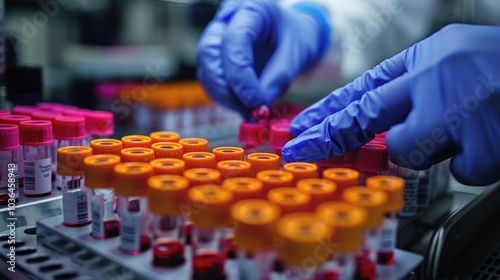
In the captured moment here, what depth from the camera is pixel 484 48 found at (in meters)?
0.97

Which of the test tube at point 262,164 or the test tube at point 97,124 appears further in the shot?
the test tube at point 97,124

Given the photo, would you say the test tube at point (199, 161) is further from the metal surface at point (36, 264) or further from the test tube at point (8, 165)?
the test tube at point (8, 165)

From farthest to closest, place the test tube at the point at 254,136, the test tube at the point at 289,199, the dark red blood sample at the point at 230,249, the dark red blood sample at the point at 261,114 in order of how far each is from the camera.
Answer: the dark red blood sample at the point at 261,114 → the test tube at the point at 254,136 → the dark red blood sample at the point at 230,249 → the test tube at the point at 289,199

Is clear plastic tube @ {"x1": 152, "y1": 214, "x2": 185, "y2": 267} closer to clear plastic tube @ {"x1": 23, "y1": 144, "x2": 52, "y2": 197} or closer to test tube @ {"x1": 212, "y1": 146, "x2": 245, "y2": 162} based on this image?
test tube @ {"x1": 212, "y1": 146, "x2": 245, "y2": 162}

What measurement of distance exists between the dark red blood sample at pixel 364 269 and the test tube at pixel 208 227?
0.79 feet

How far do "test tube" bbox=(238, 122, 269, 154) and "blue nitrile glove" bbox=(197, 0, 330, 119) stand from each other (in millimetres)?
294

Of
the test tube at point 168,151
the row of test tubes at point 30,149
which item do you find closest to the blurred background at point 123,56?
the row of test tubes at point 30,149

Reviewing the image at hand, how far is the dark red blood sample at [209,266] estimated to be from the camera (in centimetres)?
77

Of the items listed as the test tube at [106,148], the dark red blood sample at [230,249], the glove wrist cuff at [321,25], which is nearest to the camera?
the dark red blood sample at [230,249]

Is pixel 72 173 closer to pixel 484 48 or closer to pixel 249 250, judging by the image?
pixel 249 250

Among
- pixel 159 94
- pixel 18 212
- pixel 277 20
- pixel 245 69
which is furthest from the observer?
pixel 159 94

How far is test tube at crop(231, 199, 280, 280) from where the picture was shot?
66 cm

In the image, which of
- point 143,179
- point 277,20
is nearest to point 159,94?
point 277,20

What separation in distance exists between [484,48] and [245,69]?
0.90 m
